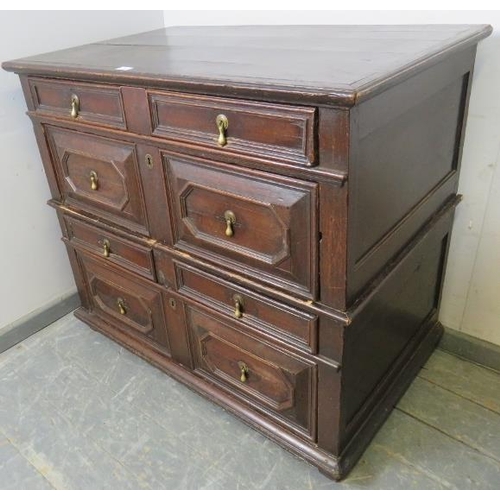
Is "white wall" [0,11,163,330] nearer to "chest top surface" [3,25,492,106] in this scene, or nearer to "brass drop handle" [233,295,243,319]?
"chest top surface" [3,25,492,106]

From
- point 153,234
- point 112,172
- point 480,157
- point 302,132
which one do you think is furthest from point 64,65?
point 480,157

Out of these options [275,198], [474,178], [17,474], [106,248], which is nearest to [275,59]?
[275,198]

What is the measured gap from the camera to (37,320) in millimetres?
1834

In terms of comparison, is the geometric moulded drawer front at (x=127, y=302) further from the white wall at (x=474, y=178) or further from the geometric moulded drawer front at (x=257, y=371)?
the white wall at (x=474, y=178)

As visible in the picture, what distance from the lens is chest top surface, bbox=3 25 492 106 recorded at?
2.87ft

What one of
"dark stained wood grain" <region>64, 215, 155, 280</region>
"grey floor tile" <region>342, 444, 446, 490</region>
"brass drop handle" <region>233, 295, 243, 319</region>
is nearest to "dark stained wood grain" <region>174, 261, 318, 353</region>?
"brass drop handle" <region>233, 295, 243, 319</region>

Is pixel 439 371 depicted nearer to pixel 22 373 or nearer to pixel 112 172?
pixel 112 172

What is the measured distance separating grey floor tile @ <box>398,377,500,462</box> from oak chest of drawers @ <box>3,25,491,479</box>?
0.06m

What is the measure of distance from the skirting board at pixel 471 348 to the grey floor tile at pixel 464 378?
0.06ft

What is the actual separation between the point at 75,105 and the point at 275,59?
0.55m

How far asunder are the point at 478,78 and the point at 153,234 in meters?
0.92

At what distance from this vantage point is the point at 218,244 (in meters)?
1.18

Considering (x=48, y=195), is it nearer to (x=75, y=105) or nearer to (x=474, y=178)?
(x=75, y=105)

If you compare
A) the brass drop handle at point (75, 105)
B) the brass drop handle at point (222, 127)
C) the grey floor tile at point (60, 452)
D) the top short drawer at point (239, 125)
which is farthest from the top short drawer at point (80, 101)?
the grey floor tile at point (60, 452)
